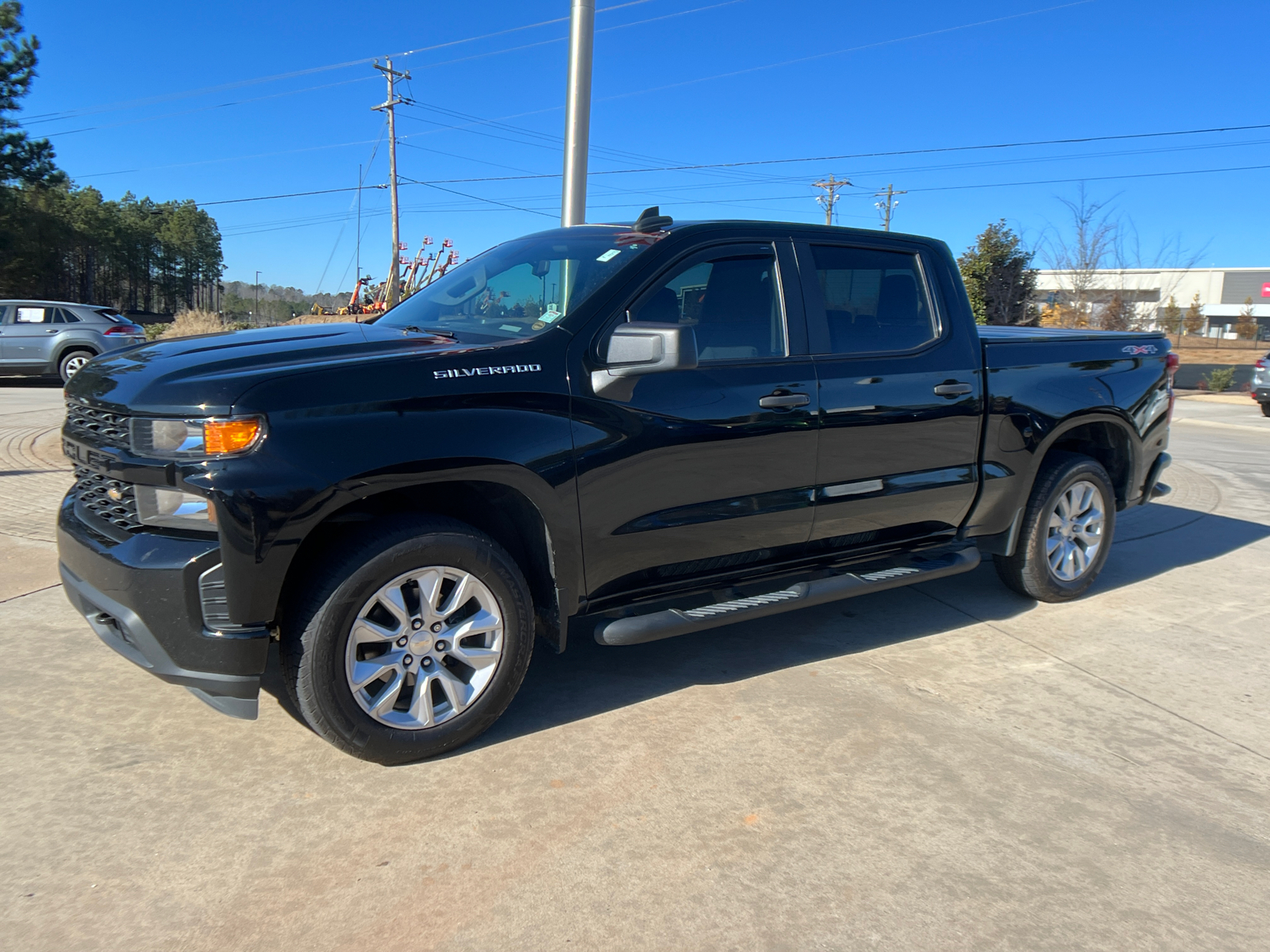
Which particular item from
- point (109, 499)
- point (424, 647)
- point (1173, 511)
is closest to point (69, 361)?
point (109, 499)

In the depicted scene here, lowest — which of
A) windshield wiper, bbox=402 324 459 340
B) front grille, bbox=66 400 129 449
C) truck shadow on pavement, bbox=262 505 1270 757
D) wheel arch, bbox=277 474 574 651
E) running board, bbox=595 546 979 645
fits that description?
truck shadow on pavement, bbox=262 505 1270 757

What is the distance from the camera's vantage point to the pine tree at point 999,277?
25812mm

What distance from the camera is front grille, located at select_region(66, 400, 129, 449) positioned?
3.07m

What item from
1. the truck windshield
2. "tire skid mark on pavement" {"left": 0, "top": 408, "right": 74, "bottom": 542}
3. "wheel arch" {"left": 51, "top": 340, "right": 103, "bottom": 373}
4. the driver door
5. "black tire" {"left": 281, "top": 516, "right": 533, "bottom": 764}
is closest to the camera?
"black tire" {"left": 281, "top": 516, "right": 533, "bottom": 764}

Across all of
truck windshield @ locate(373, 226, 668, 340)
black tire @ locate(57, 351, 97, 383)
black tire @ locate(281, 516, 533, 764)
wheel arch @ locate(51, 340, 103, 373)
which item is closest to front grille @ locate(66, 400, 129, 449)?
black tire @ locate(281, 516, 533, 764)

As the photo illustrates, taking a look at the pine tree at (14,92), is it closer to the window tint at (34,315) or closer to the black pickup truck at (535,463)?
the window tint at (34,315)

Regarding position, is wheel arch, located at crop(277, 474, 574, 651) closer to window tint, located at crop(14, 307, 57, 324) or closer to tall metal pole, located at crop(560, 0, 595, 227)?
tall metal pole, located at crop(560, 0, 595, 227)

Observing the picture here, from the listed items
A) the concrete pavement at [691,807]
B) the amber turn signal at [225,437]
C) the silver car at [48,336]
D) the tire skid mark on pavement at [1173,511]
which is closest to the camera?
the concrete pavement at [691,807]

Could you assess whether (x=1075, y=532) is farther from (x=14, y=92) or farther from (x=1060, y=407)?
(x=14, y=92)

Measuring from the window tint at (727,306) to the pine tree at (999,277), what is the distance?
2350cm

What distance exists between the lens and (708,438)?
3.70m

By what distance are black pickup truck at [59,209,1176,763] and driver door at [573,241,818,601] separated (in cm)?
1

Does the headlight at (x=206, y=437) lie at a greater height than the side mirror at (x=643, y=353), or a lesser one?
lesser

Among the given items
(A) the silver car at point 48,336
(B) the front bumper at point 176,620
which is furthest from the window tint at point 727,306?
(A) the silver car at point 48,336
